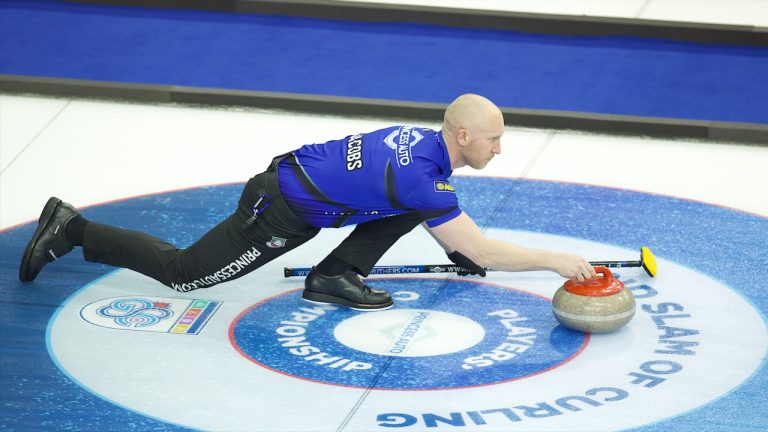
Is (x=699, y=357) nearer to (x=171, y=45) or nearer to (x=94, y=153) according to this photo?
(x=94, y=153)

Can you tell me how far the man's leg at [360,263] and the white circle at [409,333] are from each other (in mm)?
88

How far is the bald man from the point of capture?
18.2ft

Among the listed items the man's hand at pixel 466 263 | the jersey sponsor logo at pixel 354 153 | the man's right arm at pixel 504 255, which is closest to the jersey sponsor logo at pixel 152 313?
the jersey sponsor logo at pixel 354 153

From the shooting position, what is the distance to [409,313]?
606 centimetres

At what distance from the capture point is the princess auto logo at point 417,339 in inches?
215

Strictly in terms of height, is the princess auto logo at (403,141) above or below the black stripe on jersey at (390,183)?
above

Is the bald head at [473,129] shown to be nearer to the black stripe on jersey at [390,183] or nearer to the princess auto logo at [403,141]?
the princess auto logo at [403,141]

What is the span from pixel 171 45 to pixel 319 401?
19.5 ft

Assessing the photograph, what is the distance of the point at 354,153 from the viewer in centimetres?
571

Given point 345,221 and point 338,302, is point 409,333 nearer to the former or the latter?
point 338,302

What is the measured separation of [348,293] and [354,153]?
0.74 meters

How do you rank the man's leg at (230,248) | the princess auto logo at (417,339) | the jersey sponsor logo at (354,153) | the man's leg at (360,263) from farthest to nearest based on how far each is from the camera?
the man's leg at (360,263) → the man's leg at (230,248) → the jersey sponsor logo at (354,153) → the princess auto logo at (417,339)


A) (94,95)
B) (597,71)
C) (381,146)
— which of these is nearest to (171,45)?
(94,95)

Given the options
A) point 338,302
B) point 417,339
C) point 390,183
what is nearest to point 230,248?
point 338,302
